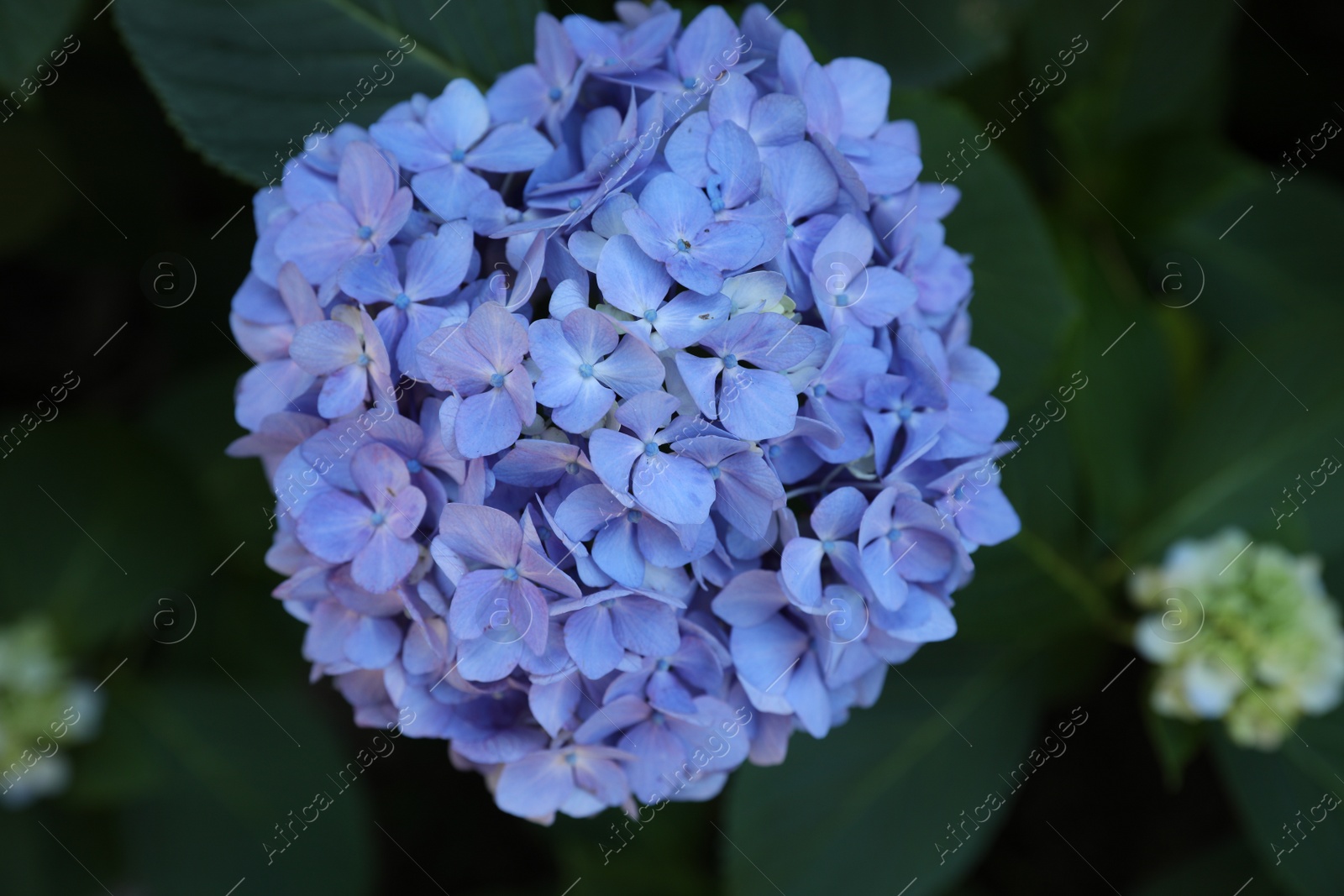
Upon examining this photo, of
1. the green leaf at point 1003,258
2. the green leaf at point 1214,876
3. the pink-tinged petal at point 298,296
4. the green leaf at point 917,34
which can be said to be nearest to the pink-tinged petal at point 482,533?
the pink-tinged petal at point 298,296

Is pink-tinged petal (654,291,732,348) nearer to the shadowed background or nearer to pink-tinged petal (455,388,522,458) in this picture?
pink-tinged petal (455,388,522,458)

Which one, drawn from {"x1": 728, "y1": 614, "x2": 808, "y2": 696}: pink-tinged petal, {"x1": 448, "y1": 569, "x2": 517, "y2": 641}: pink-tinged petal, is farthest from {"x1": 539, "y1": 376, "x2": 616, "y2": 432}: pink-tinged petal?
{"x1": 728, "y1": 614, "x2": 808, "y2": 696}: pink-tinged petal

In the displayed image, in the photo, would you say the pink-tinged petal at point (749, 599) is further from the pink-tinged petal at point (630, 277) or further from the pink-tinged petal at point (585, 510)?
the pink-tinged petal at point (630, 277)

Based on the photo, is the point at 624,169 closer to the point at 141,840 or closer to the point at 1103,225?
the point at 1103,225

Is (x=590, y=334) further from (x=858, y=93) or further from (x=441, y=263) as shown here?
(x=858, y=93)

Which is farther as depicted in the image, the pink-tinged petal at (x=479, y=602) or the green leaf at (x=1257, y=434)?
the green leaf at (x=1257, y=434)

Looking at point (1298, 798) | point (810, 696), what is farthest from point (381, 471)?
point (1298, 798)

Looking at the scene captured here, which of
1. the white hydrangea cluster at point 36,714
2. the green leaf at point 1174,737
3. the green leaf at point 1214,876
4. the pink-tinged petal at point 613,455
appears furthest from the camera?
the green leaf at point 1214,876

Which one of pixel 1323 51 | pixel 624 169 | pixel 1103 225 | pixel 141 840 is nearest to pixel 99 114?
pixel 141 840
